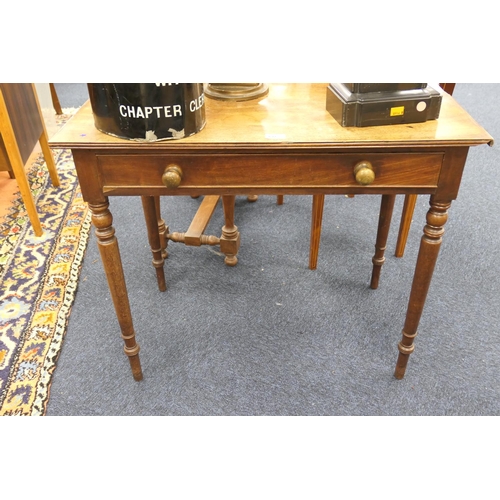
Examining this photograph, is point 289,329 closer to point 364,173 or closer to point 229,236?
point 229,236

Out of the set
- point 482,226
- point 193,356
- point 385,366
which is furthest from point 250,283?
point 482,226

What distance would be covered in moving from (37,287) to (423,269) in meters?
1.44

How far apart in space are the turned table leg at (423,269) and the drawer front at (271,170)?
0.29 feet

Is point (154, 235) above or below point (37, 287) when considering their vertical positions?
→ above

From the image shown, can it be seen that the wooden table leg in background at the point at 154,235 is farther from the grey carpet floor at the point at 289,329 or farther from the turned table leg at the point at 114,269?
the turned table leg at the point at 114,269

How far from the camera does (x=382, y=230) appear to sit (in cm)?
172

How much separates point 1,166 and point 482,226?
7.40 ft

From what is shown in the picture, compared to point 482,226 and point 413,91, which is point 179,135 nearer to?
point 413,91

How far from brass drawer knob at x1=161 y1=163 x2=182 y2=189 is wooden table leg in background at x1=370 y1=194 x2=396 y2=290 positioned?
866mm

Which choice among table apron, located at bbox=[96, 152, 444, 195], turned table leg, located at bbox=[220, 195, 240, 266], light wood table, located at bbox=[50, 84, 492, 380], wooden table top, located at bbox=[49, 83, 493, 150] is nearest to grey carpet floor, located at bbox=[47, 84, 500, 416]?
turned table leg, located at bbox=[220, 195, 240, 266]

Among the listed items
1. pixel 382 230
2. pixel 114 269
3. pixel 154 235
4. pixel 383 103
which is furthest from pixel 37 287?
pixel 383 103

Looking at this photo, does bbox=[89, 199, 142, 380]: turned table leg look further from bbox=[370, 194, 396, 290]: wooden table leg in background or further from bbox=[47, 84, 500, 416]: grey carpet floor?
bbox=[370, 194, 396, 290]: wooden table leg in background

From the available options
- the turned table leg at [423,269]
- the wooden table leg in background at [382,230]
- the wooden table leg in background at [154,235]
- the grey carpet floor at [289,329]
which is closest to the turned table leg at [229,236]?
the grey carpet floor at [289,329]

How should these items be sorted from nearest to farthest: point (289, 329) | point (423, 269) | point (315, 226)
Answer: point (423, 269)
point (289, 329)
point (315, 226)
